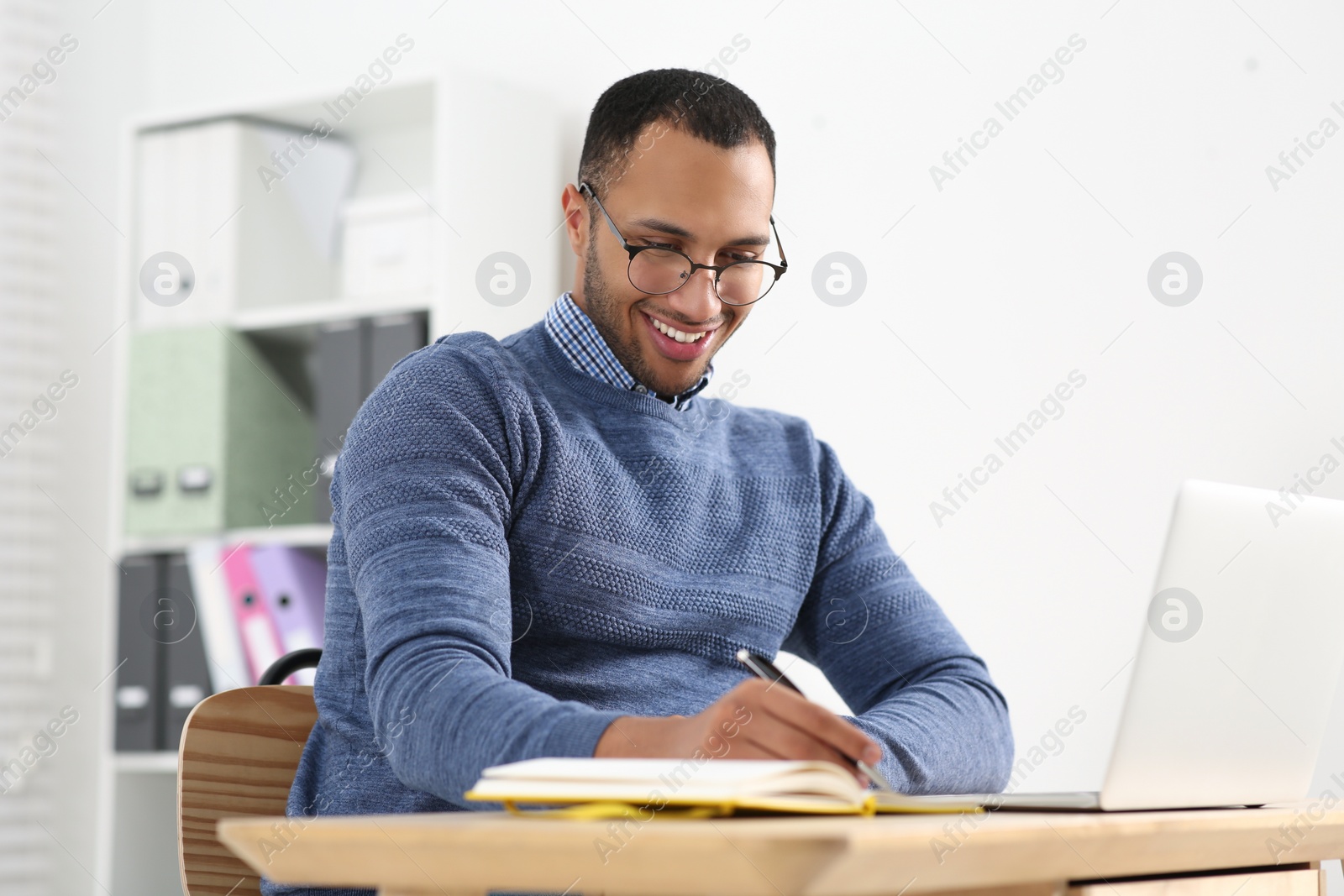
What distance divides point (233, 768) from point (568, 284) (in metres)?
1.64

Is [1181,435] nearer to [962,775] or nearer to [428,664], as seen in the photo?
[962,775]

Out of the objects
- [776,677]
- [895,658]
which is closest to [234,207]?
[895,658]

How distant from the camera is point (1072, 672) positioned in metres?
2.09

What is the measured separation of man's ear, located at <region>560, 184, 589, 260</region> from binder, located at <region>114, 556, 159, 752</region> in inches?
62.6

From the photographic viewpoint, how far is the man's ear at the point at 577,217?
1.47 m

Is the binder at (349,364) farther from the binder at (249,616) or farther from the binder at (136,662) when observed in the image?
the binder at (136,662)

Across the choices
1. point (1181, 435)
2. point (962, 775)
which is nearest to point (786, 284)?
Result: point (1181, 435)

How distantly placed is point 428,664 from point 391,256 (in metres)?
1.81

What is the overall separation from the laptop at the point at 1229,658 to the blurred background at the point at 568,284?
40.0 inches

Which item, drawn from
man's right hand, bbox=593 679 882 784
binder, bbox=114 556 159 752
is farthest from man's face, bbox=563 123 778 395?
binder, bbox=114 556 159 752

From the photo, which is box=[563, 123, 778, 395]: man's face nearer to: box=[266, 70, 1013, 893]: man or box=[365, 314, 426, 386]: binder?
box=[266, 70, 1013, 893]: man

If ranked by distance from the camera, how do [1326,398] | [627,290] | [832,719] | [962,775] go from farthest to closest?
1. [1326,398]
2. [627,290]
3. [962,775]
4. [832,719]

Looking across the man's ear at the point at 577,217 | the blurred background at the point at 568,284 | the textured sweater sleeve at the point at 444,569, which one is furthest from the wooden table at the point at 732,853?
the blurred background at the point at 568,284

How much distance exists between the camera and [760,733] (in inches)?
30.3
